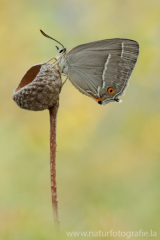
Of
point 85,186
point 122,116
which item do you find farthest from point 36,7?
point 85,186

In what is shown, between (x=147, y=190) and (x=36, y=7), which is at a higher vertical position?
(x=36, y=7)

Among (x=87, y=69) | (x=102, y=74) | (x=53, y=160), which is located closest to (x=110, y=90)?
(x=102, y=74)

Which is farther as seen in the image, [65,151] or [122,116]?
[122,116]

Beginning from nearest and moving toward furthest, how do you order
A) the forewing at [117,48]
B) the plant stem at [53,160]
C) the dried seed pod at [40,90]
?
the plant stem at [53,160]
the dried seed pod at [40,90]
the forewing at [117,48]

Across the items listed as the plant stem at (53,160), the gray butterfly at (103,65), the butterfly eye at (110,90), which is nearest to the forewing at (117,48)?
the gray butterfly at (103,65)

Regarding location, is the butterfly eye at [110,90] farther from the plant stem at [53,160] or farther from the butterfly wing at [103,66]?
the plant stem at [53,160]

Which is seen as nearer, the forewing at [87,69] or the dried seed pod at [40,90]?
the dried seed pod at [40,90]

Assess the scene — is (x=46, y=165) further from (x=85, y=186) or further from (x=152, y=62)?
(x=152, y=62)

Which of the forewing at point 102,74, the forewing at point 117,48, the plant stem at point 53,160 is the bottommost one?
the plant stem at point 53,160
